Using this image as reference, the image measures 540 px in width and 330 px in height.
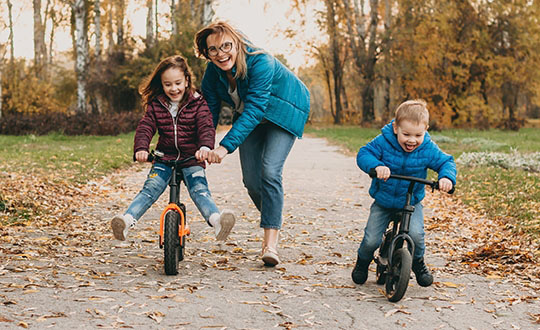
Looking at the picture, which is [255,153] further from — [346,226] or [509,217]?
[509,217]

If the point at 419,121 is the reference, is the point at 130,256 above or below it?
below

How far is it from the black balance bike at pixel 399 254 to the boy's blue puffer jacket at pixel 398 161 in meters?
0.11

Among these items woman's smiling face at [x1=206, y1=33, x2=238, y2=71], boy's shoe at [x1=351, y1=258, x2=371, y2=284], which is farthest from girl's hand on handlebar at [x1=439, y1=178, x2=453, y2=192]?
woman's smiling face at [x1=206, y1=33, x2=238, y2=71]

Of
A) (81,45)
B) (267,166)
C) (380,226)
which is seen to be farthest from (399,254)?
(81,45)

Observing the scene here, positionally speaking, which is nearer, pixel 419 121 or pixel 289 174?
pixel 419 121

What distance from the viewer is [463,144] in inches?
866

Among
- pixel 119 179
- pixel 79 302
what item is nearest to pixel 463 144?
pixel 119 179

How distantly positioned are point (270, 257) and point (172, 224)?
938mm

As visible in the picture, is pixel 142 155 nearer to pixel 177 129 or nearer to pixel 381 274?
pixel 177 129

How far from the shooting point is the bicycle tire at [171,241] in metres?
4.69

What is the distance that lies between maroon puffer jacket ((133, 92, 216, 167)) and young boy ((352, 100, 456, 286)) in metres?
1.27

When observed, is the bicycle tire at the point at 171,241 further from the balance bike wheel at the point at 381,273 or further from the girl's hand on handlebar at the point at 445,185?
the girl's hand on handlebar at the point at 445,185

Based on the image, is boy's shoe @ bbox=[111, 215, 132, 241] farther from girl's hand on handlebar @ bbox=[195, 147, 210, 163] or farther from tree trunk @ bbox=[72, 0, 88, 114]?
tree trunk @ bbox=[72, 0, 88, 114]

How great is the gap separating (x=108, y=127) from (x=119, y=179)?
38.4ft
